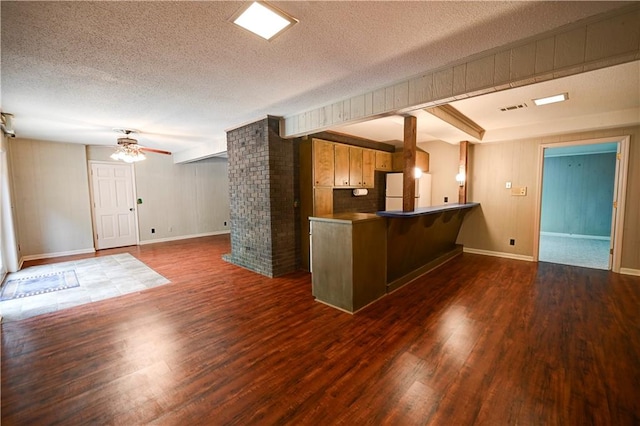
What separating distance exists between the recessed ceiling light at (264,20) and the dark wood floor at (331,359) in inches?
99.7

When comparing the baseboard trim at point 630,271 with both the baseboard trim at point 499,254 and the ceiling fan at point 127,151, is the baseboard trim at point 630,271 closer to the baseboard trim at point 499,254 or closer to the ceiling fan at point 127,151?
the baseboard trim at point 499,254

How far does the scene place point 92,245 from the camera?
6348 mm

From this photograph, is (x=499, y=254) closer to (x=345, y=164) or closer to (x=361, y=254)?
(x=345, y=164)

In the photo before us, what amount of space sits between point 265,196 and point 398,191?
10.6 ft

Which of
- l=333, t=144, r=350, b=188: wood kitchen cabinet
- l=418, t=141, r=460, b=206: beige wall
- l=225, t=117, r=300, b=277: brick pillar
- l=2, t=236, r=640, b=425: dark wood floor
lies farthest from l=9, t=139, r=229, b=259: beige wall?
l=418, t=141, r=460, b=206: beige wall

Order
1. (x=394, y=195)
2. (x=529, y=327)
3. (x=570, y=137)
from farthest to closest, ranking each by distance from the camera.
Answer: (x=394, y=195) < (x=570, y=137) < (x=529, y=327)

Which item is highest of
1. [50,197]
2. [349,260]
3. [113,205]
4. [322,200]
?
[50,197]

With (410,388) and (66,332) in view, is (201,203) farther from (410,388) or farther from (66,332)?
(410,388)

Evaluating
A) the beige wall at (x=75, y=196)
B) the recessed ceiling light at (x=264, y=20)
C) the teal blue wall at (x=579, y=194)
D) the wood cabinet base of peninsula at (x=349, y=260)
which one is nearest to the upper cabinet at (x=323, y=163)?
the wood cabinet base of peninsula at (x=349, y=260)

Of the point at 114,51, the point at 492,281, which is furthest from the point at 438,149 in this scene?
the point at 114,51

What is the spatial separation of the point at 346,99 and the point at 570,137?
14.2 ft

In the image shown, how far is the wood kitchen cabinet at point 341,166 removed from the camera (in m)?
4.91

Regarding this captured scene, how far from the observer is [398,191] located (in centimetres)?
602

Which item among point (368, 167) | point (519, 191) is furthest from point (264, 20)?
point (519, 191)
